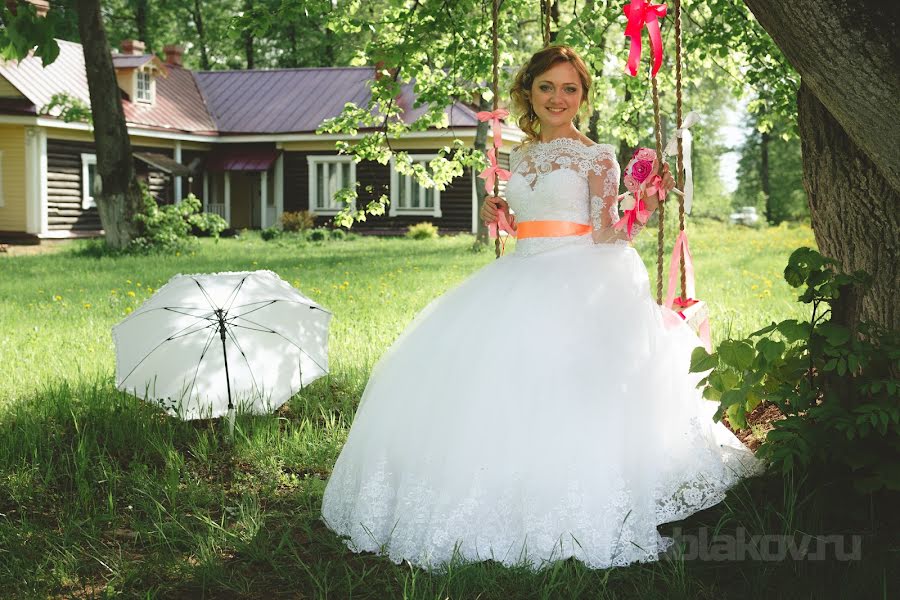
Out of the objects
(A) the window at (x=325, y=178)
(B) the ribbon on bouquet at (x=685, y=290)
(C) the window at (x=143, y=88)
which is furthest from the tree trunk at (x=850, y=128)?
(C) the window at (x=143, y=88)

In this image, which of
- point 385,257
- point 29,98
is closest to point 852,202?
point 385,257

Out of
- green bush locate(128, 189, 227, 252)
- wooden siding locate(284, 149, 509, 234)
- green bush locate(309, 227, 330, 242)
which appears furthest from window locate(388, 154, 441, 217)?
green bush locate(128, 189, 227, 252)

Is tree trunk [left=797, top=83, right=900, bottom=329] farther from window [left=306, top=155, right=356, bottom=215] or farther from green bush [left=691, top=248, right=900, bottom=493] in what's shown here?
window [left=306, top=155, right=356, bottom=215]

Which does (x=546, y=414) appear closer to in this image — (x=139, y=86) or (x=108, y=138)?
(x=108, y=138)

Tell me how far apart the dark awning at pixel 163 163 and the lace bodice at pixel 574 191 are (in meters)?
19.9

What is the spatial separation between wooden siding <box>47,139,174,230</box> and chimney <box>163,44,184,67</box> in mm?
5810

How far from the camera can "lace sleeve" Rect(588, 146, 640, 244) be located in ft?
11.8

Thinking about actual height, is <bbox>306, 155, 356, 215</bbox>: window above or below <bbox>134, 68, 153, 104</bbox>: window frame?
below

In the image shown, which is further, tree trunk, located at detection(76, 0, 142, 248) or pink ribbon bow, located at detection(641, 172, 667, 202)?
tree trunk, located at detection(76, 0, 142, 248)

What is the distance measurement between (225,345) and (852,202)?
2991 millimetres

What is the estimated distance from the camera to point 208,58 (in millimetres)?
36250

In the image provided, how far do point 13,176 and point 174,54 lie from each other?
789cm

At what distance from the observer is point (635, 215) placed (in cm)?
359

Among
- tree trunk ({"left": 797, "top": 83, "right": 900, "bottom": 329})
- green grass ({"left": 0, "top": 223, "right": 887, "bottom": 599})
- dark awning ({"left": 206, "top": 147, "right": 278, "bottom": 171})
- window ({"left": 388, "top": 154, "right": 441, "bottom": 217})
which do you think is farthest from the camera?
dark awning ({"left": 206, "top": 147, "right": 278, "bottom": 171})
